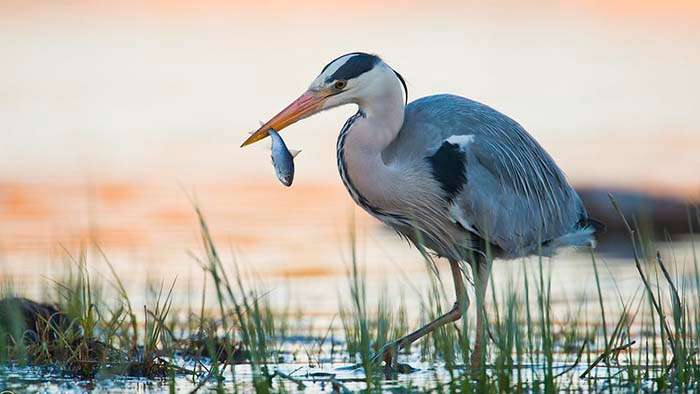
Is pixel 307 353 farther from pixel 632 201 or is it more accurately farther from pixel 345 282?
pixel 632 201

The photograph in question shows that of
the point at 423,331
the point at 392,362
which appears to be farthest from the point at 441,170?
the point at 392,362

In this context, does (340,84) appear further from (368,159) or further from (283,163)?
(283,163)

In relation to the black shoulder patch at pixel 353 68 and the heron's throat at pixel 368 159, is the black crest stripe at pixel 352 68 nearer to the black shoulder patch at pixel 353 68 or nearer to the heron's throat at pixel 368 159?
the black shoulder patch at pixel 353 68

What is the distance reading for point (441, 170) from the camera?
7047mm

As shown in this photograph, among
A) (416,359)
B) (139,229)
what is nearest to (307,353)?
(416,359)

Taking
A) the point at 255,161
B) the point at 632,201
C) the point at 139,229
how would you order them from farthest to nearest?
the point at 255,161 → the point at 632,201 → the point at 139,229

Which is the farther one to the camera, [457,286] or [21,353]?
[457,286]

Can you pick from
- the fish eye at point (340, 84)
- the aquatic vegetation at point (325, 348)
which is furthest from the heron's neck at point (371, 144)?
the aquatic vegetation at point (325, 348)

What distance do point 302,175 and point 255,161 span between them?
2306 mm

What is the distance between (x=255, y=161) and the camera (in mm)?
19688

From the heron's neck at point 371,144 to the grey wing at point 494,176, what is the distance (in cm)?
24

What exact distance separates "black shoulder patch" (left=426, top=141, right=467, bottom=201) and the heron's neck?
233 mm

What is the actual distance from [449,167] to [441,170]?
0.17 feet

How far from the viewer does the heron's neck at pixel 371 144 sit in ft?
22.4
